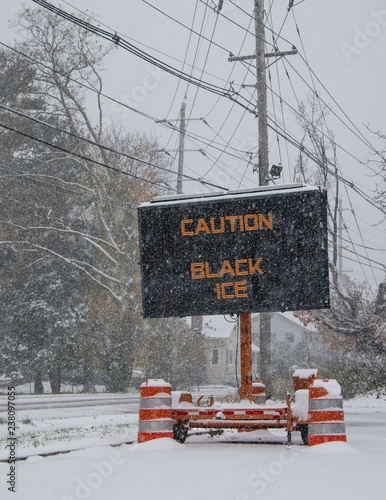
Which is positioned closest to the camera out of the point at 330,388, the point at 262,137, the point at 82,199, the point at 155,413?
the point at 330,388

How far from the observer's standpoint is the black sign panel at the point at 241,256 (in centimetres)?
954

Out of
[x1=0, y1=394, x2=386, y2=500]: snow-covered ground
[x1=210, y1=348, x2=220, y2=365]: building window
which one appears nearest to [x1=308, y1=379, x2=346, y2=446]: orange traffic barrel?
[x1=0, y1=394, x2=386, y2=500]: snow-covered ground

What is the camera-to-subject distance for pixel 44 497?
209 inches

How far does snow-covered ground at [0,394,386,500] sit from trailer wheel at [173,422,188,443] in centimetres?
22

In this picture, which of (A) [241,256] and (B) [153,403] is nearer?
(B) [153,403]

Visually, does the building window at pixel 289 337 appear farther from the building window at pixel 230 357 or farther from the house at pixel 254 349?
the building window at pixel 230 357

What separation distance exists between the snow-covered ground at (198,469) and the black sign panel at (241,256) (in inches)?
84.9

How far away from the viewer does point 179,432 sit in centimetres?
971

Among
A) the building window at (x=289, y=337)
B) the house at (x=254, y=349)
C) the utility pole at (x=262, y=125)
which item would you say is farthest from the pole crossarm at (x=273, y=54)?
the building window at (x=289, y=337)

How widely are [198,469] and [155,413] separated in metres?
2.19

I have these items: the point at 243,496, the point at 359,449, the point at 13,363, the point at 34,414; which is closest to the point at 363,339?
the point at 34,414

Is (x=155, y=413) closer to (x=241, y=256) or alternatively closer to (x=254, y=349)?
(x=241, y=256)

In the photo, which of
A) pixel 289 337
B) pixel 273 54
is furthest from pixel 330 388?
pixel 289 337

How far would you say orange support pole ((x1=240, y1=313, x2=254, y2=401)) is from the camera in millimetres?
10266
